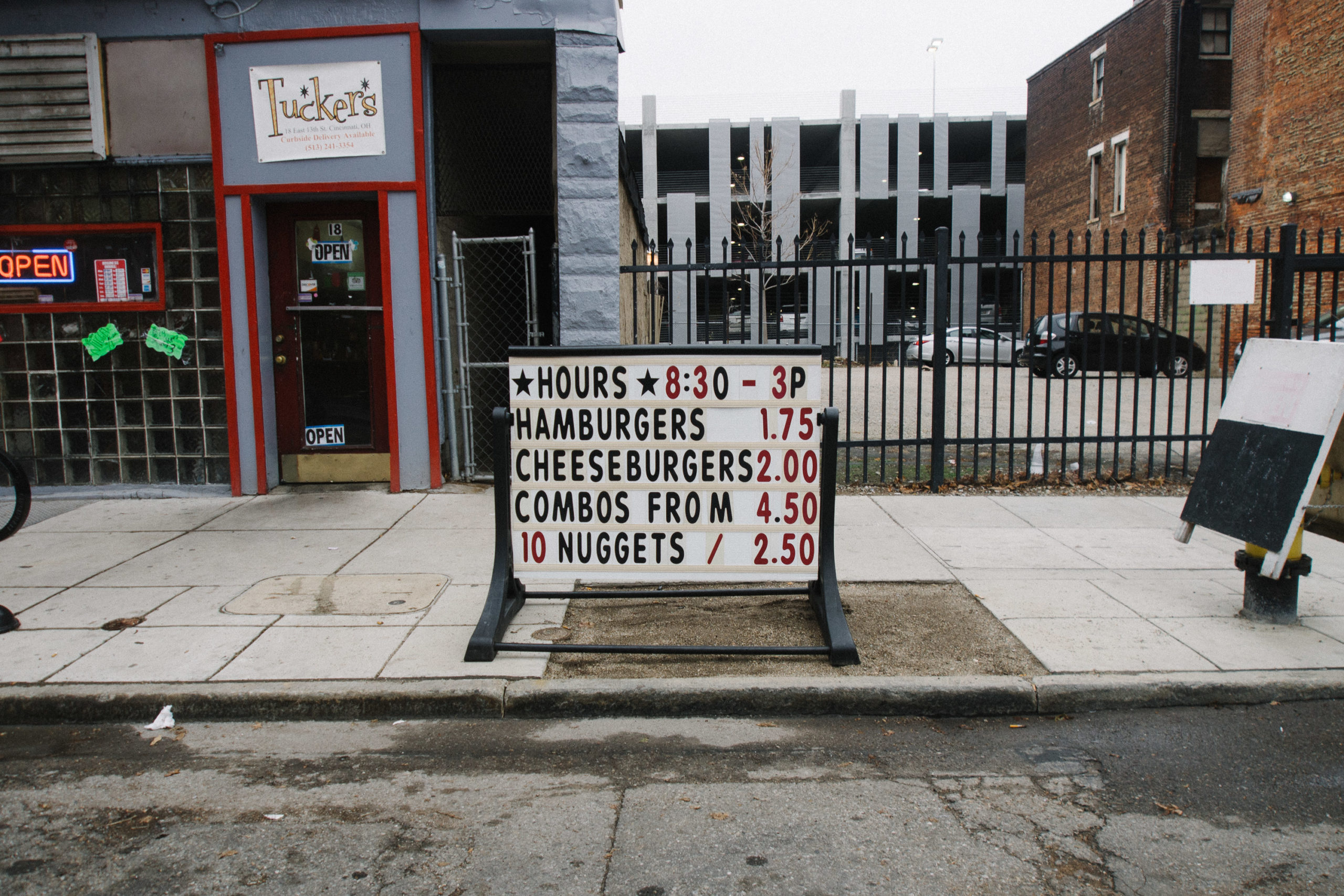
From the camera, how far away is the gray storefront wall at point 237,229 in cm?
757

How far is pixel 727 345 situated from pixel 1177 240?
221 inches

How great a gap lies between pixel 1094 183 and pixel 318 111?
3052 centimetres

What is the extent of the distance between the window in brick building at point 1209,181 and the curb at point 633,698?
27.4m

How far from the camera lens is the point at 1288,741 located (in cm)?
365

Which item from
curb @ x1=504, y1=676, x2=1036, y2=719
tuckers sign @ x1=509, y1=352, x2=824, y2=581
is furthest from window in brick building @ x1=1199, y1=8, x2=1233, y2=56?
curb @ x1=504, y1=676, x2=1036, y2=719

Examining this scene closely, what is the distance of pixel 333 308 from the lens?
8008 millimetres

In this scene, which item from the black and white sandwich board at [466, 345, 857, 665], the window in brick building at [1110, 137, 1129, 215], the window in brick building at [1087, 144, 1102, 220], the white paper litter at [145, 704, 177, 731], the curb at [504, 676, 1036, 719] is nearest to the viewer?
the white paper litter at [145, 704, 177, 731]

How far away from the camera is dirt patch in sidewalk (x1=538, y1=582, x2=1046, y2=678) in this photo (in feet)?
13.8

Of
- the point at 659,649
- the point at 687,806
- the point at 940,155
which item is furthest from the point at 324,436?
the point at 940,155

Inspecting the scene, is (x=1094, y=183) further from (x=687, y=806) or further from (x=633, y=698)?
(x=687, y=806)

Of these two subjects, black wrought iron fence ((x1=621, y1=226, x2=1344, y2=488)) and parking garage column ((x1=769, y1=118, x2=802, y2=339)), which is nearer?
black wrought iron fence ((x1=621, y1=226, x2=1344, y2=488))

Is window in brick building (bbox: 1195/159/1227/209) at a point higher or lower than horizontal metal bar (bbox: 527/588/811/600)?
higher

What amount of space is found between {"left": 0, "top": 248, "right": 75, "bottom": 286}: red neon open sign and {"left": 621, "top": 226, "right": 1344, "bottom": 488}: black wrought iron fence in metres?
4.94

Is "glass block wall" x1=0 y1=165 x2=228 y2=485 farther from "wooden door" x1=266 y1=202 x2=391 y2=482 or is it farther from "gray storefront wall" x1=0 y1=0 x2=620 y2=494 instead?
"wooden door" x1=266 y1=202 x2=391 y2=482
